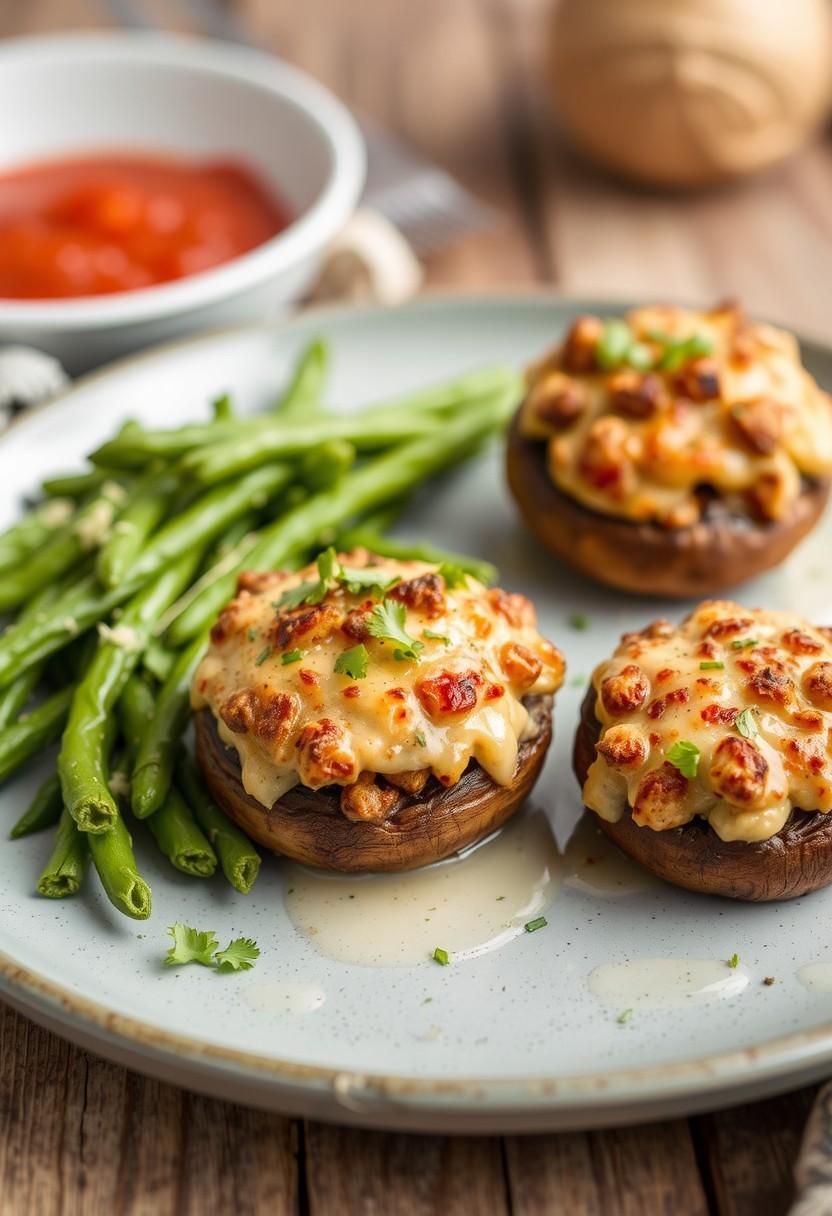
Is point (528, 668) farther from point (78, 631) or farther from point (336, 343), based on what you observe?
point (336, 343)

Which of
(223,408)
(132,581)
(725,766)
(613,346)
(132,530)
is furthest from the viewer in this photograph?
(223,408)

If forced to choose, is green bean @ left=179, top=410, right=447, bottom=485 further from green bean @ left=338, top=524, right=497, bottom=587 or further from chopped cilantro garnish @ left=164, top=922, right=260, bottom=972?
chopped cilantro garnish @ left=164, top=922, right=260, bottom=972

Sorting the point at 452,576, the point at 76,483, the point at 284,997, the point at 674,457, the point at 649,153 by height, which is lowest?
the point at 649,153

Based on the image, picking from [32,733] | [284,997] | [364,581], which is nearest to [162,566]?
[32,733]

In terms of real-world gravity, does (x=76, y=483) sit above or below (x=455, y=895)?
above

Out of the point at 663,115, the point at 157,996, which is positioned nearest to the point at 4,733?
the point at 157,996

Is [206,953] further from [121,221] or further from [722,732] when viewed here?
[121,221]

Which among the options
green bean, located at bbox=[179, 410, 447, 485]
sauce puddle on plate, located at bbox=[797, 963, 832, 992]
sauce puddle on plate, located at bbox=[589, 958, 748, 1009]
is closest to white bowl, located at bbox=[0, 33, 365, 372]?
green bean, located at bbox=[179, 410, 447, 485]
